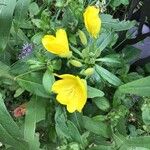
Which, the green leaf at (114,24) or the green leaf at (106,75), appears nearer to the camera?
the green leaf at (106,75)

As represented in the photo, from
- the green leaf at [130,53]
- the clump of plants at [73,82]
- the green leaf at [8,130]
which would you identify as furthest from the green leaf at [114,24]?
the green leaf at [8,130]

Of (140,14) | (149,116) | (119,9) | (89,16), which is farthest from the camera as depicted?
(119,9)

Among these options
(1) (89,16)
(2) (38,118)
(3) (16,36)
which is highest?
(1) (89,16)

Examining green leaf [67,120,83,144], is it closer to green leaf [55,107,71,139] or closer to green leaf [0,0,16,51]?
green leaf [55,107,71,139]

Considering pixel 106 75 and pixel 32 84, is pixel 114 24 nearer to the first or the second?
pixel 106 75

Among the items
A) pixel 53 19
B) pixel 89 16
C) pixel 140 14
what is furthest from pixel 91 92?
pixel 140 14

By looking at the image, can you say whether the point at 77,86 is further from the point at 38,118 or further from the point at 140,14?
the point at 140,14

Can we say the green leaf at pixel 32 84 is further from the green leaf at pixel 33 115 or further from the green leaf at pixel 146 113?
the green leaf at pixel 146 113
